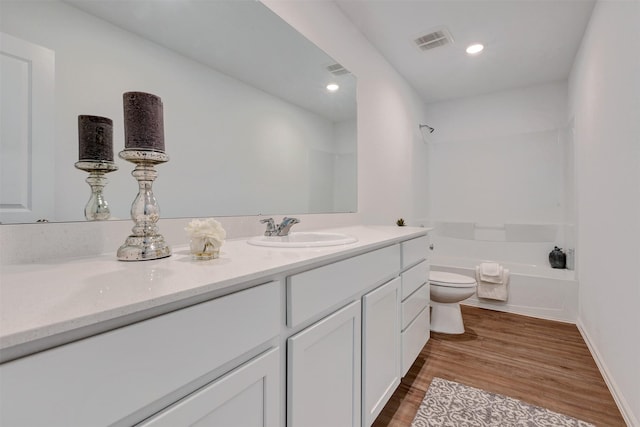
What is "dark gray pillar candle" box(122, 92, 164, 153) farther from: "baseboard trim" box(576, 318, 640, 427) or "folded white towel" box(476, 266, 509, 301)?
"folded white towel" box(476, 266, 509, 301)

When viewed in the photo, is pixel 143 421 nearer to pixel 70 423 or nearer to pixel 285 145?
pixel 70 423

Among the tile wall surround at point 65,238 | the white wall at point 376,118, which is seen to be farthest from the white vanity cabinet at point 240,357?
the white wall at point 376,118

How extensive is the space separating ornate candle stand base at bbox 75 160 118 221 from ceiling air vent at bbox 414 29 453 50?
245 cm

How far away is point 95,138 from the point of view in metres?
0.87

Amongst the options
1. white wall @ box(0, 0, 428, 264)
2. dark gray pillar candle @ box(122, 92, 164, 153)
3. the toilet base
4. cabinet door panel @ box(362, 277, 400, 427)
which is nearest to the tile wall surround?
white wall @ box(0, 0, 428, 264)

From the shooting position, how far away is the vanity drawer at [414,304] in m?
1.60

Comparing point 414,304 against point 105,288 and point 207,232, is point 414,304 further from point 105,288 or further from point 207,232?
Result: point 105,288

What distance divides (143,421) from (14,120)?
2.53ft

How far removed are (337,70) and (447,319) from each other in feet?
6.89

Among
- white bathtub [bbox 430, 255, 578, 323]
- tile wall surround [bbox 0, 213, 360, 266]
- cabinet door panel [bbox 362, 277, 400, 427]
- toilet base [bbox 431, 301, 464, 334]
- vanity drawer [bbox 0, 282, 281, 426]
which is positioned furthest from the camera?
white bathtub [bbox 430, 255, 578, 323]

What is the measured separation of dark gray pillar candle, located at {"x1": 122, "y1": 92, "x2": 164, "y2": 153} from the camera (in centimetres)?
80

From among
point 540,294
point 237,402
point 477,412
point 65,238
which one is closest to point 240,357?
point 237,402

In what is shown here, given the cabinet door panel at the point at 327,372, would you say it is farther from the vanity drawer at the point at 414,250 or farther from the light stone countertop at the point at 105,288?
the vanity drawer at the point at 414,250

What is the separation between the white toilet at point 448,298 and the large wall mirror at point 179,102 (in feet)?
3.75
